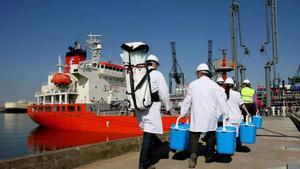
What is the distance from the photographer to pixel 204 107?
4.05m

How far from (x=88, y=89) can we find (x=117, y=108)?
323cm

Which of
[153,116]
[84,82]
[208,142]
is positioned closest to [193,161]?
[208,142]

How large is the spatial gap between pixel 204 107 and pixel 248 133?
1.59 m

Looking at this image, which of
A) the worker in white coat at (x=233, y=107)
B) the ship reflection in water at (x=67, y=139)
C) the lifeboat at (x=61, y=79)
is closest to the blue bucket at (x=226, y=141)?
the worker in white coat at (x=233, y=107)

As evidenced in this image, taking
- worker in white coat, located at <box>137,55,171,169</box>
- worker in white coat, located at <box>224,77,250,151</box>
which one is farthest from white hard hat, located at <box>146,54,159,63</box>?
worker in white coat, located at <box>224,77,250,151</box>

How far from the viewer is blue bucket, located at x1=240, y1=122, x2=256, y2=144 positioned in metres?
5.09

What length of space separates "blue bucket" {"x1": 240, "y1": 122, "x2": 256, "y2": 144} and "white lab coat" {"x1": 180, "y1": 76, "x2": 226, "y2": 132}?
4.11 feet

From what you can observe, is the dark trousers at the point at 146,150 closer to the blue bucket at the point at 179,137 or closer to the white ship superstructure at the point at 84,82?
the blue bucket at the point at 179,137

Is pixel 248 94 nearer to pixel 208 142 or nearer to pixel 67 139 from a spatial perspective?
pixel 208 142

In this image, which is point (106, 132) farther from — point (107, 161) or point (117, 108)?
point (107, 161)

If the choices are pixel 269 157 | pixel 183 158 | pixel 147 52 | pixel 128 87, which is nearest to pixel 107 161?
pixel 183 158

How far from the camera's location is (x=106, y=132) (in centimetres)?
2025

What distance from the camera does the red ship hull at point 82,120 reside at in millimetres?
19516

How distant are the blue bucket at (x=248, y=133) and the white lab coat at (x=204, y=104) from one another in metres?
1.25
